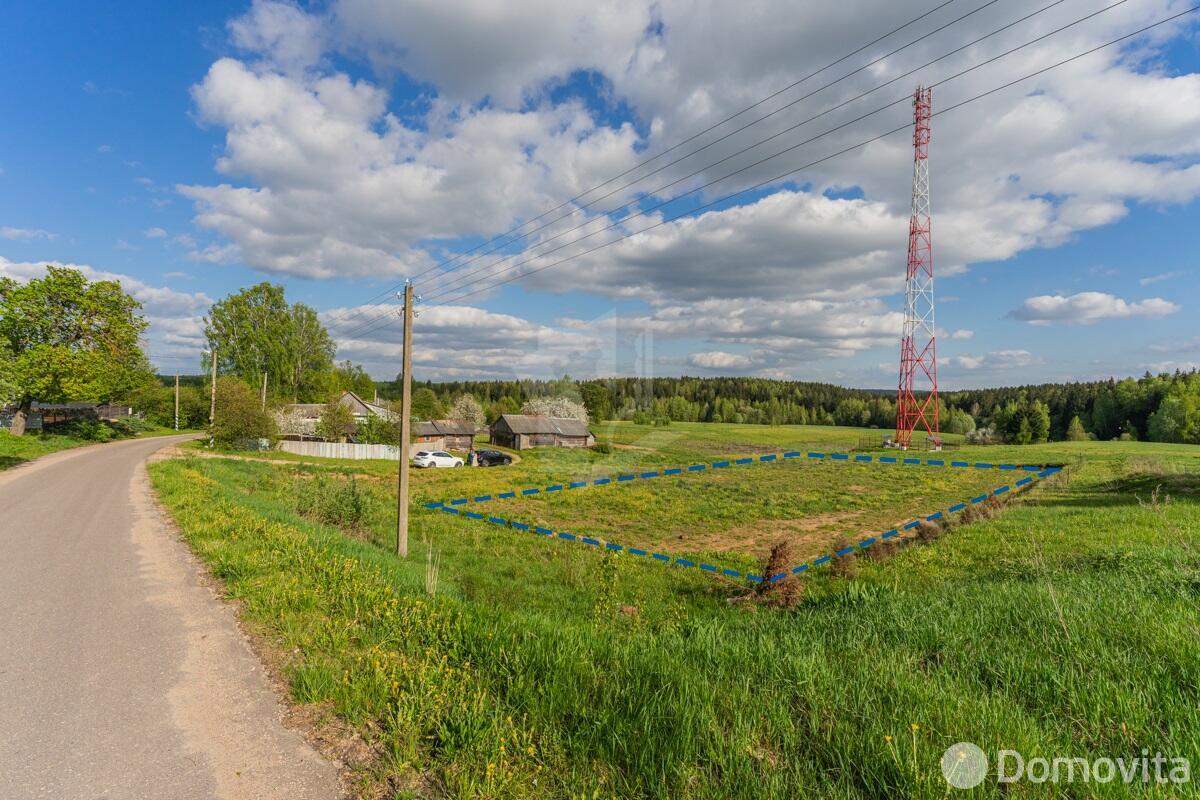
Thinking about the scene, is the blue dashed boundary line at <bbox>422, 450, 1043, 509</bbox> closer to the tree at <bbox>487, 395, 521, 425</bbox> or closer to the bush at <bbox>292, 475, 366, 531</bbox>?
the bush at <bbox>292, 475, 366, 531</bbox>

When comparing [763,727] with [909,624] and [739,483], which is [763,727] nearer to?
[909,624]

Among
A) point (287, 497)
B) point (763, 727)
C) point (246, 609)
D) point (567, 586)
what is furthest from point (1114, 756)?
point (287, 497)

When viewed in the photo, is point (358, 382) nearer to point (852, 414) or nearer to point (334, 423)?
point (334, 423)

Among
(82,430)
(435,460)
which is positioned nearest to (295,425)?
(82,430)

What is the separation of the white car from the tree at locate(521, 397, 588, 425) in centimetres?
1367

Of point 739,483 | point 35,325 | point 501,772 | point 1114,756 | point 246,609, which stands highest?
point 35,325

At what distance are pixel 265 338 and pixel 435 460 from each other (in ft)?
111

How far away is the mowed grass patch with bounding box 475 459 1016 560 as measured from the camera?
1930 cm

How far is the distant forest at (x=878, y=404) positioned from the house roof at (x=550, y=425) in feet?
11.3

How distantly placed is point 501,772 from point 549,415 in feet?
193

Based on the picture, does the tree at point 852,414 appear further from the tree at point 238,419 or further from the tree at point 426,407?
the tree at point 238,419

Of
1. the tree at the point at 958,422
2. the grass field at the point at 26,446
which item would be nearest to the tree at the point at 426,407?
the grass field at the point at 26,446

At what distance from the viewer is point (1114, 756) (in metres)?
3.19

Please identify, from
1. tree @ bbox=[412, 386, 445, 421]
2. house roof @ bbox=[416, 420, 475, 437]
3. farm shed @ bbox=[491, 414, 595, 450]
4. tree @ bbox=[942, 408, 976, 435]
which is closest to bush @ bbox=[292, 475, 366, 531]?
house roof @ bbox=[416, 420, 475, 437]
